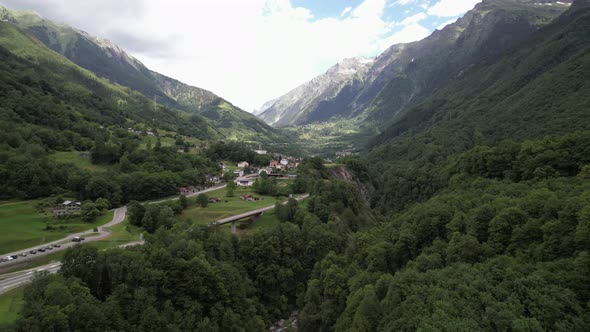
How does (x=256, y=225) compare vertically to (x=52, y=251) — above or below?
below

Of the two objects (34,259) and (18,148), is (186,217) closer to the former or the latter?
(34,259)

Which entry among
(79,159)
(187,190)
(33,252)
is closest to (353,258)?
(33,252)

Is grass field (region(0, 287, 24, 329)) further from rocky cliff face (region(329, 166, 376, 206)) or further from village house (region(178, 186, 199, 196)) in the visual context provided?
rocky cliff face (region(329, 166, 376, 206))

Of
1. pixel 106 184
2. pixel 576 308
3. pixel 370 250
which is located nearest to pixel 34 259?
pixel 106 184

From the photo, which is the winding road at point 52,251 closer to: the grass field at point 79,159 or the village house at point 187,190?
Answer: the village house at point 187,190

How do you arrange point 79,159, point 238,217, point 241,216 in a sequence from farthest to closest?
point 79,159, point 241,216, point 238,217

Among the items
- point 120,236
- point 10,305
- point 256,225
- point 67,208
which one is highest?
point 67,208

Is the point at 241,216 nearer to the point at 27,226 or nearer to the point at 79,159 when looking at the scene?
the point at 27,226
